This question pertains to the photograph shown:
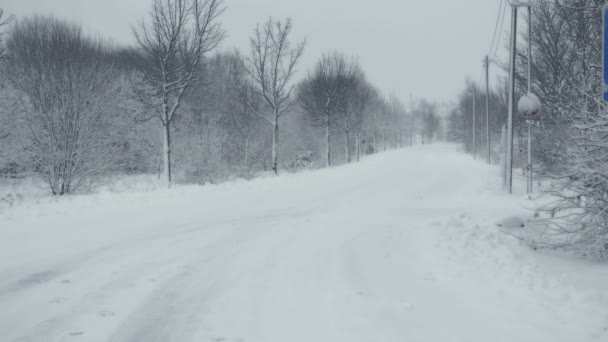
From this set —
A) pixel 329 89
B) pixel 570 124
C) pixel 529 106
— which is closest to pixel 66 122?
pixel 529 106

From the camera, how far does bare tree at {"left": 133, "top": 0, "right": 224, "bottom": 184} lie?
1831 cm

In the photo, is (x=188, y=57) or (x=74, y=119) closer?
(x=74, y=119)

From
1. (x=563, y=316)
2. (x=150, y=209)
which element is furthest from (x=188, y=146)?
(x=563, y=316)

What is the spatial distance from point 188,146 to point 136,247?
775 inches

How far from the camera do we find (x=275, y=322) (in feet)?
12.8

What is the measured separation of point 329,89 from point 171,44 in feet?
52.0

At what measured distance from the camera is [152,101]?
26.0m

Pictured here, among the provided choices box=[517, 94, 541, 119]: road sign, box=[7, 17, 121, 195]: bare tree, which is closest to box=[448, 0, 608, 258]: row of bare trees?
box=[517, 94, 541, 119]: road sign

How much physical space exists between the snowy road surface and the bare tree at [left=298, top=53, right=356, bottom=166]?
23.2m

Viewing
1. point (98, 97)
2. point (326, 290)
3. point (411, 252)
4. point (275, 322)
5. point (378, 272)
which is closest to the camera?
point (275, 322)

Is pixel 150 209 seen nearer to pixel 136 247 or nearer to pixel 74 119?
pixel 136 247

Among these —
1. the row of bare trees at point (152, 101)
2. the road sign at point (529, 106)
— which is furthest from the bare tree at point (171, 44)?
the road sign at point (529, 106)

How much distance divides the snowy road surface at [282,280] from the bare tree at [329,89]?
2319cm

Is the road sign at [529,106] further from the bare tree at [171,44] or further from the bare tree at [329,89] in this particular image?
the bare tree at [329,89]
